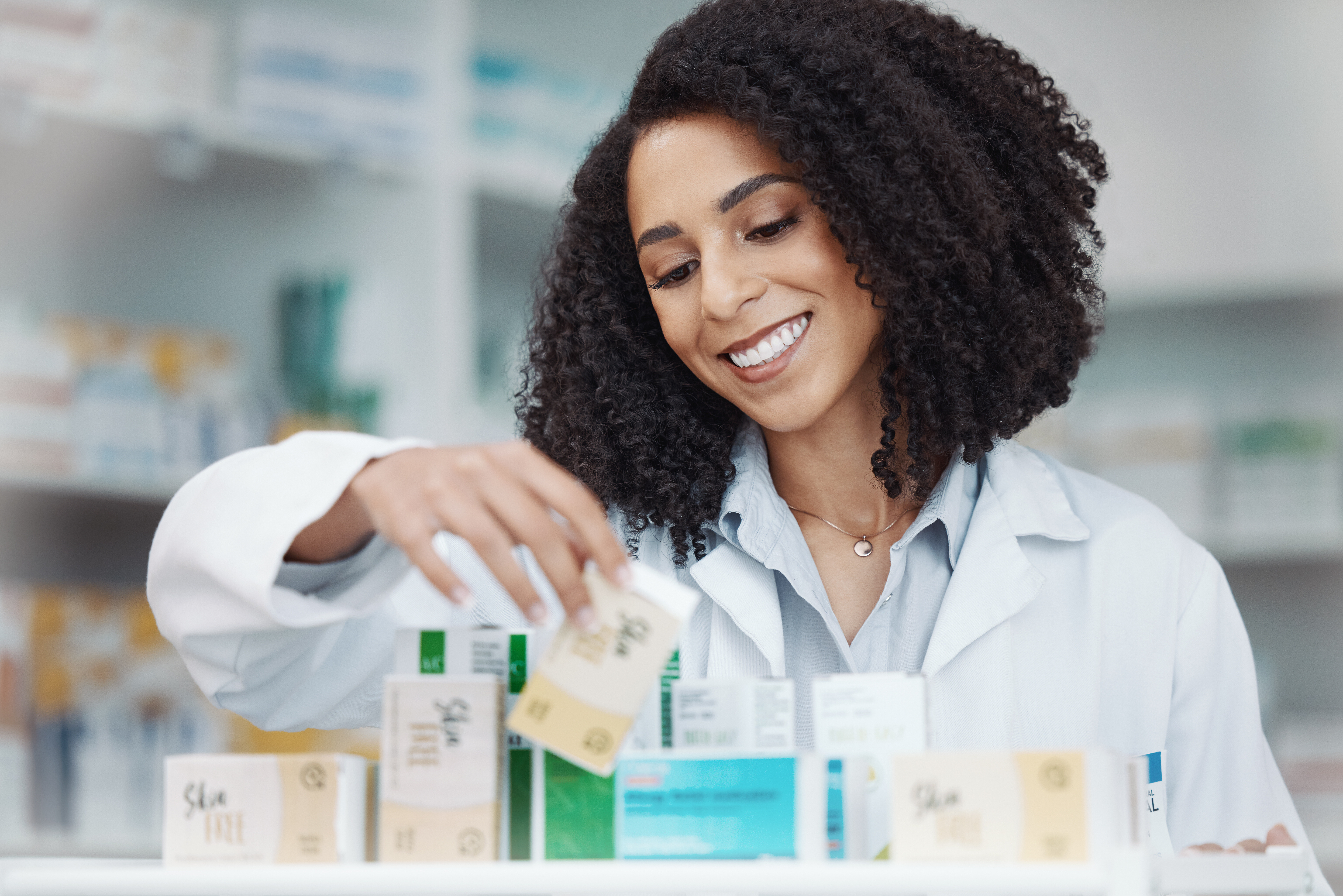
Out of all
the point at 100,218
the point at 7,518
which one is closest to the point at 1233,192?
the point at 100,218

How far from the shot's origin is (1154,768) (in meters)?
1.08

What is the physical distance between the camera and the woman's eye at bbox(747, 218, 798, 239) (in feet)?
4.22

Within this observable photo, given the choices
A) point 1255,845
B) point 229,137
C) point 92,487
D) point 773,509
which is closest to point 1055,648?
point 773,509

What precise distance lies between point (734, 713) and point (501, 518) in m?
0.18

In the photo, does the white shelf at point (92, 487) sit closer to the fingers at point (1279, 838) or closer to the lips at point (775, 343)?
the lips at point (775, 343)

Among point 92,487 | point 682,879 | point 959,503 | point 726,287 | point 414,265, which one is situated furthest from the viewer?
point 414,265

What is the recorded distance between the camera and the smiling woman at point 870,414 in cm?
126

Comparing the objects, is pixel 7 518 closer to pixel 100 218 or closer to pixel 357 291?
pixel 100 218

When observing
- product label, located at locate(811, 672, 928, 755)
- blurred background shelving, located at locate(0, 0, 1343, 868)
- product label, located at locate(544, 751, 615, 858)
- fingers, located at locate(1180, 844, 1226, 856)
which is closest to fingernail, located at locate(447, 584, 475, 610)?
product label, located at locate(544, 751, 615, 858)

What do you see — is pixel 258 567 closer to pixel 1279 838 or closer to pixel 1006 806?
pixel 1006 806

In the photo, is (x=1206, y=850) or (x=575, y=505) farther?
(x=1206, y=850)

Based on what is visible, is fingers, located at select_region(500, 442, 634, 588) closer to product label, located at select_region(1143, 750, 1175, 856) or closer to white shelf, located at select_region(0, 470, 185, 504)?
→ product label, located at select_region(1143, 750, 1175, 856)

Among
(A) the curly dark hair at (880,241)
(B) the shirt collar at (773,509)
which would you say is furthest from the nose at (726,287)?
(B) the shirt collar at (773,509)

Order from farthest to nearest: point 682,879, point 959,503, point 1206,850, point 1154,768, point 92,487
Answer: point 92,487 → point 959,503 → point 1154,768 → point 1206,850 → point 682,879
